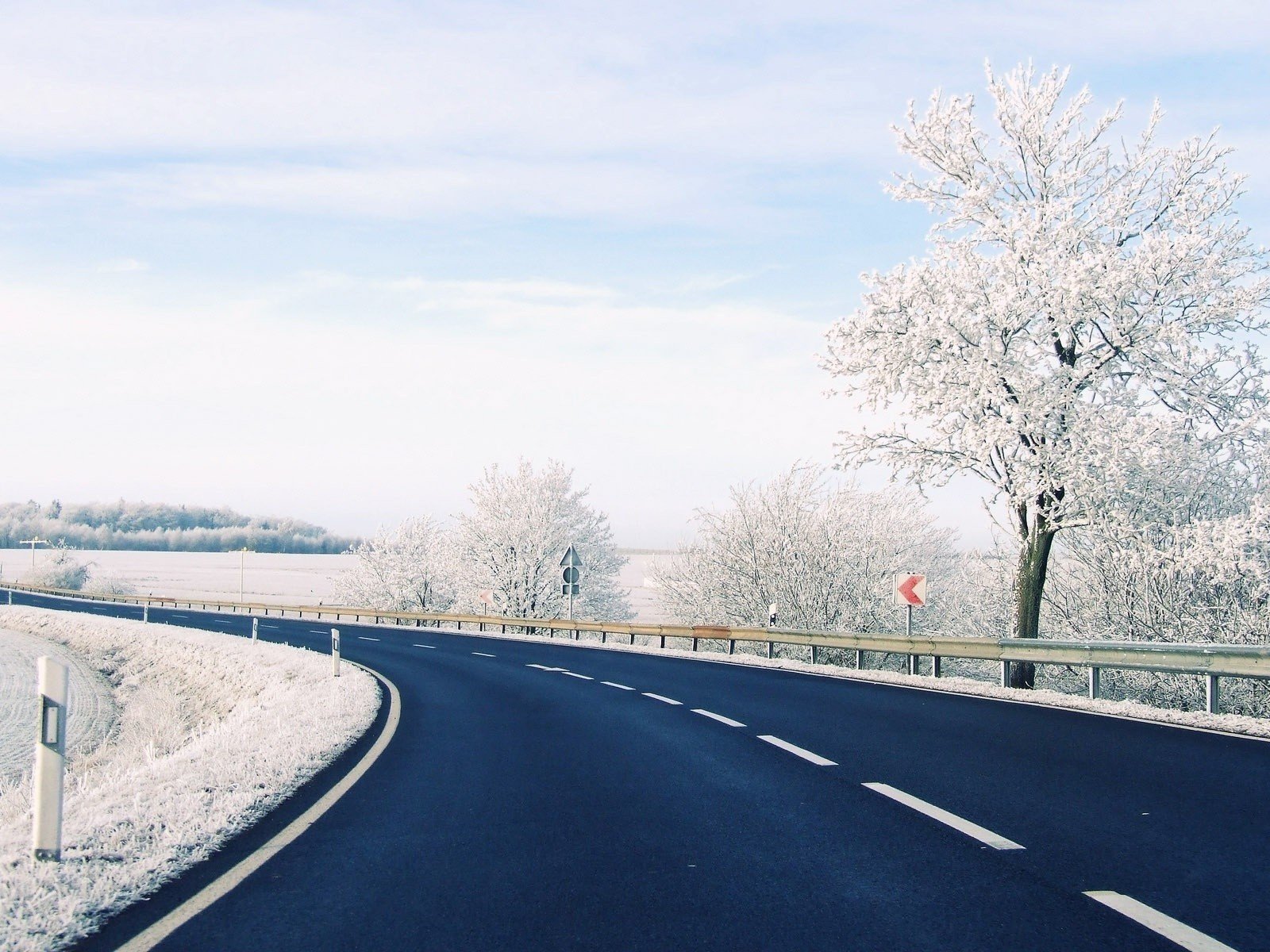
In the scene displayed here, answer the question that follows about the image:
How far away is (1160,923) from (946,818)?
2173 millimetres

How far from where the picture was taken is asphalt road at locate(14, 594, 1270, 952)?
4516 mm

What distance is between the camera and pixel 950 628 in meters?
44.6

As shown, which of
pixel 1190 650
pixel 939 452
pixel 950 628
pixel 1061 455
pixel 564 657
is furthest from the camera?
pixel 950 628

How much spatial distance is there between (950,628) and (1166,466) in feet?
Answer: 86.2

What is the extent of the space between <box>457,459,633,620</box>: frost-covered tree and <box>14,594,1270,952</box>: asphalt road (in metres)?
44.8

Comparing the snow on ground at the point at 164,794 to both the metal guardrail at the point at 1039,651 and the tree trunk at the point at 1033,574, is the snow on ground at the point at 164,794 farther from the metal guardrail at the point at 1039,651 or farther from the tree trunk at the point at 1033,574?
the tree trunk at the point at 1033,574

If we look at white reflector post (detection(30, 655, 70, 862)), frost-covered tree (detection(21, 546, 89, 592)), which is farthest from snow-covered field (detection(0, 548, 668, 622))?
white reflector post (detection(30, 655, 70, 862))

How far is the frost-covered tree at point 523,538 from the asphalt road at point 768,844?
4478 centimetres

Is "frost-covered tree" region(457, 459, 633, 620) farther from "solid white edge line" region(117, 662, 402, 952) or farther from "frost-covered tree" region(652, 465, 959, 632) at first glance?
"solid white edge line" region(117, 662, 402, 952)

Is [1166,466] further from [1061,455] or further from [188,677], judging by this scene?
[188,677]

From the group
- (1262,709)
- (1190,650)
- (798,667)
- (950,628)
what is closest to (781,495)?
(950,628)

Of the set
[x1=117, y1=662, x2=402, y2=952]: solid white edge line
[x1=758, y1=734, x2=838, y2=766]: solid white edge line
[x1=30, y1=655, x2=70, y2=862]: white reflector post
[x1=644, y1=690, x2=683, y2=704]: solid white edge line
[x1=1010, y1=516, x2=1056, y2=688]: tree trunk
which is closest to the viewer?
[x1=117, y1=662, x2=402, y2=952]: solid white edge line

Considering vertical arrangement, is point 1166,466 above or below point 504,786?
above

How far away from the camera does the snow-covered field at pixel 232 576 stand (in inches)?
3831
